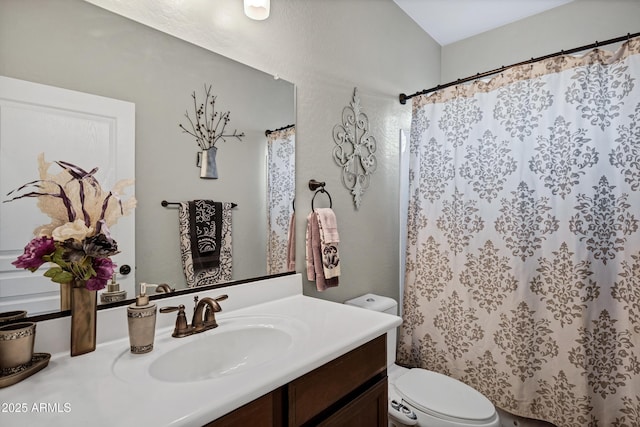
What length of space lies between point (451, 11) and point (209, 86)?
206cm

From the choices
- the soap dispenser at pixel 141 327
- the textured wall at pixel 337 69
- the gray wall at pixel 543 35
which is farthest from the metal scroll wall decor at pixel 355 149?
the gray wall at pixel 543 35

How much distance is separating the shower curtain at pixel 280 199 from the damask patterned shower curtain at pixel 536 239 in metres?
1.05

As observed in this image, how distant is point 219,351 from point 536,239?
1700 mm

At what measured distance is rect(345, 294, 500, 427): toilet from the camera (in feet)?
4.36

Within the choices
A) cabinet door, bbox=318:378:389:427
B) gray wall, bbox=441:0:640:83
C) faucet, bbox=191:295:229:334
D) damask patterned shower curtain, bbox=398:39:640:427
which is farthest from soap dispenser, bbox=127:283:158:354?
gray wall, bbox=441:0:640:83

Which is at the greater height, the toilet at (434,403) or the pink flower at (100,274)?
the pink flower at (100,274)

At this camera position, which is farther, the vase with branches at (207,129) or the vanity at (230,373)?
the vase with branches at (207,129)

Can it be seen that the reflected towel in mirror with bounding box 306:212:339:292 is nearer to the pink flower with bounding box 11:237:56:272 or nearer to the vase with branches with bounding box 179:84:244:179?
the vase with branches with bounding box 179:84:244:179

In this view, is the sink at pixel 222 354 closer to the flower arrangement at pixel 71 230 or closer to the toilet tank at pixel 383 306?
the flower arrangement at pixel 71 230

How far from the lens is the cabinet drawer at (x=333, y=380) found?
79 cm

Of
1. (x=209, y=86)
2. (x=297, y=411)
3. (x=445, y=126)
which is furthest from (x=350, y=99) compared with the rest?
(x=297, y=411)

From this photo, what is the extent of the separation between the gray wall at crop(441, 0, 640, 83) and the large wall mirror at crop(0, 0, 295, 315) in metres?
2.01

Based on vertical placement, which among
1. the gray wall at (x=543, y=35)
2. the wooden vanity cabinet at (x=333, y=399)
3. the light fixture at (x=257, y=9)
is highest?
the gray wall at (x=543, y=35)

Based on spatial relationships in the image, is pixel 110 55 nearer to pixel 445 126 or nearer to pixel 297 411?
pixel 297 411
